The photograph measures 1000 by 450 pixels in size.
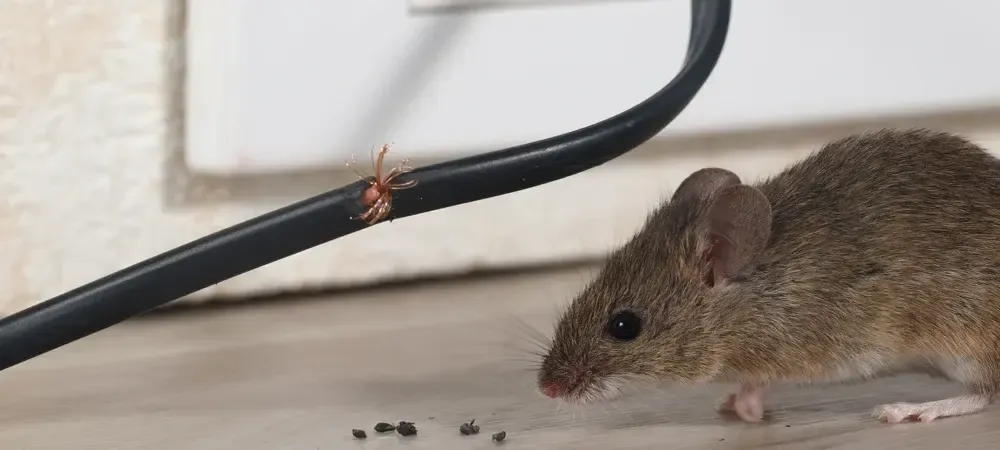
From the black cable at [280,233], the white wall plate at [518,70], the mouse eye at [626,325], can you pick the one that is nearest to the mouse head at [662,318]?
the mouse eye at [626,325]

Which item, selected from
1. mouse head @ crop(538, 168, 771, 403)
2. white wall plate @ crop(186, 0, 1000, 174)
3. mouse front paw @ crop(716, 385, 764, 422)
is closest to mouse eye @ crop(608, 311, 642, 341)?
mouse head @ crop(538, 168, 771, 403)

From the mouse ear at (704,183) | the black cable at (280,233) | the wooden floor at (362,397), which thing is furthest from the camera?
the mouse ear at (704,183)

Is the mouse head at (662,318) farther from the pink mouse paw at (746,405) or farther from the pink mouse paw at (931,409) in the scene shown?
the pink mouse paw at (931,409)

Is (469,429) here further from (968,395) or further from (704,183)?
(968,395)

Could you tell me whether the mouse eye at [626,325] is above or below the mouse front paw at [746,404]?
above

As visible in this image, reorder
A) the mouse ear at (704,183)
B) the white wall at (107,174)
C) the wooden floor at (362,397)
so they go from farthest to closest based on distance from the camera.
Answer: the white wall at (107,174)
the mouse ear at (704,183)
the wooden floor at (362,397)

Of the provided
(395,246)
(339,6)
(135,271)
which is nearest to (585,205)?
(395,246)
